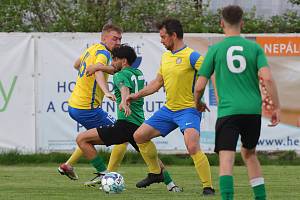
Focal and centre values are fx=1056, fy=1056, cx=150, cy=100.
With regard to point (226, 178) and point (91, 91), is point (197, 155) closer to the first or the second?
point (91, 91)

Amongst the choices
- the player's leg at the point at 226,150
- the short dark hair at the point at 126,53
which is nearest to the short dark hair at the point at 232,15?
the player's leg at the point at 226,150

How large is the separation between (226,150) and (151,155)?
309cm

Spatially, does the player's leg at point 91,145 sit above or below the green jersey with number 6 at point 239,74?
below

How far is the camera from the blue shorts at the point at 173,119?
12172 mm

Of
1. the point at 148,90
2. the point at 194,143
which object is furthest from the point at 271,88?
the point at 148,90

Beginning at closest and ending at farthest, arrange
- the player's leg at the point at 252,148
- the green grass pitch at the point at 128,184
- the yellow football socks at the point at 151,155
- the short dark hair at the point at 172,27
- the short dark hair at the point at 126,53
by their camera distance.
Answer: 1. the player's leg at the point at 252,148
2. the green grass pitch at the point at 128,184
3. the short dark hair at the point at 172,27
4. the yellow football socks at the point at 151,155
5. the short dark hair at the point at 126,53

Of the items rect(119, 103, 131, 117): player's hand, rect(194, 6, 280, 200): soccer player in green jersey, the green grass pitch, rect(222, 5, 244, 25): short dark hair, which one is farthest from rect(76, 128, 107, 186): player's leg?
rect(222, 5, 244, 25): short dark hair

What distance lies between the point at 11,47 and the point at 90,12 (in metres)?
3.23

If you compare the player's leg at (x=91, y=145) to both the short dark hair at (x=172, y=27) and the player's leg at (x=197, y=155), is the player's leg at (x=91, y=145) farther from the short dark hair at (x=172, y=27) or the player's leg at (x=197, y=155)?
the short dark hair at (x=172, y=27)

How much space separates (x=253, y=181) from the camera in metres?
9.98

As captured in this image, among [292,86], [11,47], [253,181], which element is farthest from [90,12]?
[253,181]

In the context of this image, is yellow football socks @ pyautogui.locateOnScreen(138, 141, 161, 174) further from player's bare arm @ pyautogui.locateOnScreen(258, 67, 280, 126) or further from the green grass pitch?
Result: player's bare arm @ pyautogui.locateOnScreen(258, 67, 280, 126)

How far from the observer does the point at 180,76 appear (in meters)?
12.2

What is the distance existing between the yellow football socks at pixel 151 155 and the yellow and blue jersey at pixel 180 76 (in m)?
0.59
